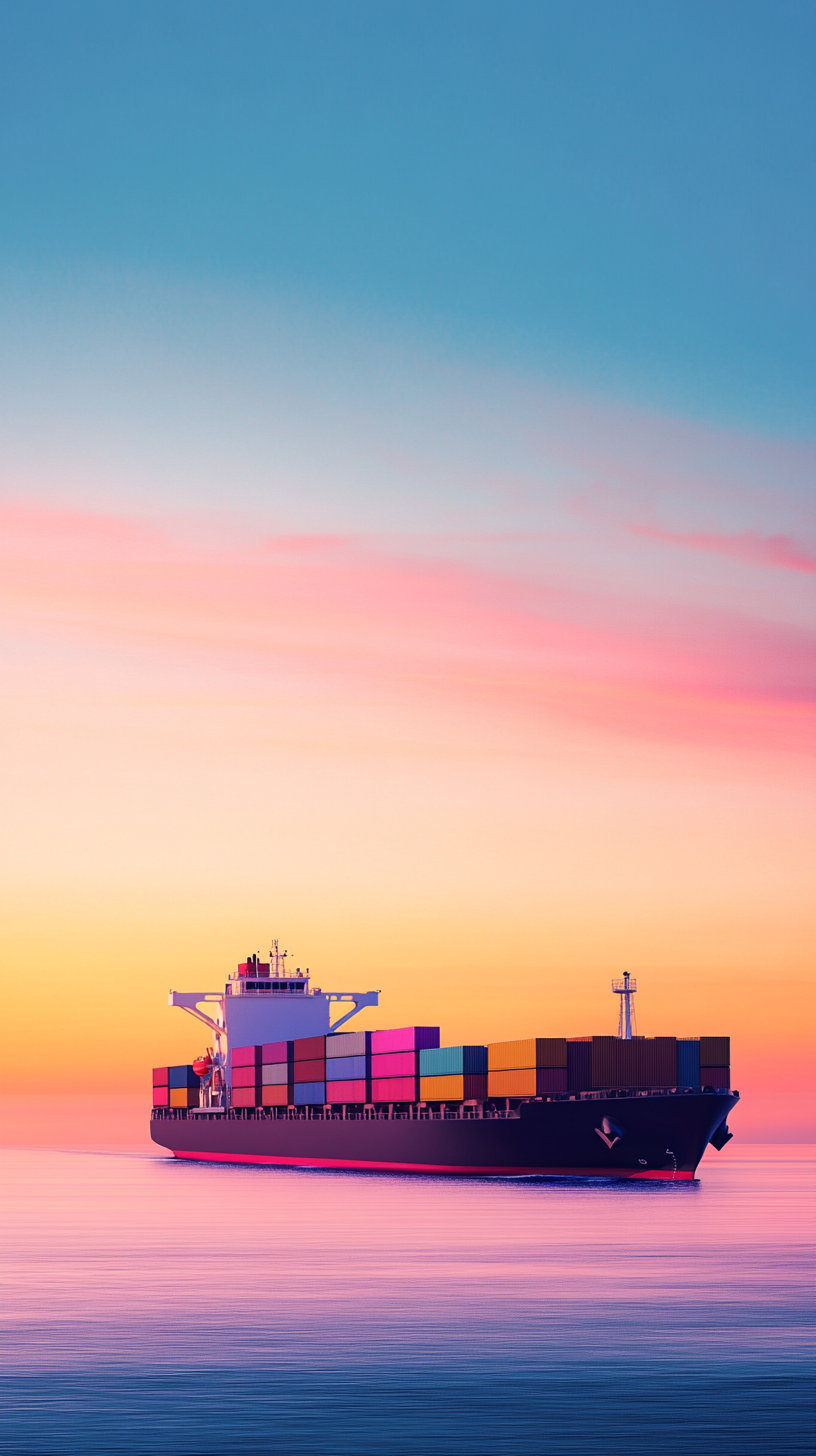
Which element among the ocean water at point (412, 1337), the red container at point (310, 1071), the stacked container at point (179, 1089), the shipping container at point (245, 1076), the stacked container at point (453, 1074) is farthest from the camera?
the stacked container at point (179, 1089)

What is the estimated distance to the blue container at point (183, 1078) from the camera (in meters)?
154

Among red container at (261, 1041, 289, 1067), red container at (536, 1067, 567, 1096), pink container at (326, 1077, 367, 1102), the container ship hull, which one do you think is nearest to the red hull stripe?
the container ship hull

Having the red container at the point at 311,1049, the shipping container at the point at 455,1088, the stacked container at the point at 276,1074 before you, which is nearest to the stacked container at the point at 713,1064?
the shipping container at the point at 455,1088

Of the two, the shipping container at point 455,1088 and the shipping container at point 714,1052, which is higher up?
the shipping container at point 714,1052

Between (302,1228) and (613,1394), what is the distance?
3917 cm

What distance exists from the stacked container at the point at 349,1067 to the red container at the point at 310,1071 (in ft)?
4.03

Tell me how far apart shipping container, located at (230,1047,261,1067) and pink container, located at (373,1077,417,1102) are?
27.3 m

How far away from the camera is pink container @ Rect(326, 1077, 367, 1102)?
113 meters

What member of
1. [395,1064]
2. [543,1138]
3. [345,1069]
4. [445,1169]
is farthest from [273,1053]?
[543,1138]

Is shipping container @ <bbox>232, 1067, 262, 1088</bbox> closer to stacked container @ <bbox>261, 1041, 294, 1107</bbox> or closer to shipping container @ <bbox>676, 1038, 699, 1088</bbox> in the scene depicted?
stacked container @ <bbox>261, 1041, 294, 1107</bbox>

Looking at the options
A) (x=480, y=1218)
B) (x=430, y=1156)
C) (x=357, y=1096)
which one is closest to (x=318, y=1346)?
(x=480, y=1218)

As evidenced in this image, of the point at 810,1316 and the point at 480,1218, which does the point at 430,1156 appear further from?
the point at 810,1316

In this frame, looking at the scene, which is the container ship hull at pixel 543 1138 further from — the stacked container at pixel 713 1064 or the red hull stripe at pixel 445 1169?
the stacked container at pixel 713 1064

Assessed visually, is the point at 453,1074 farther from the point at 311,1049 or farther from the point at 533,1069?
the point at 311,1049
